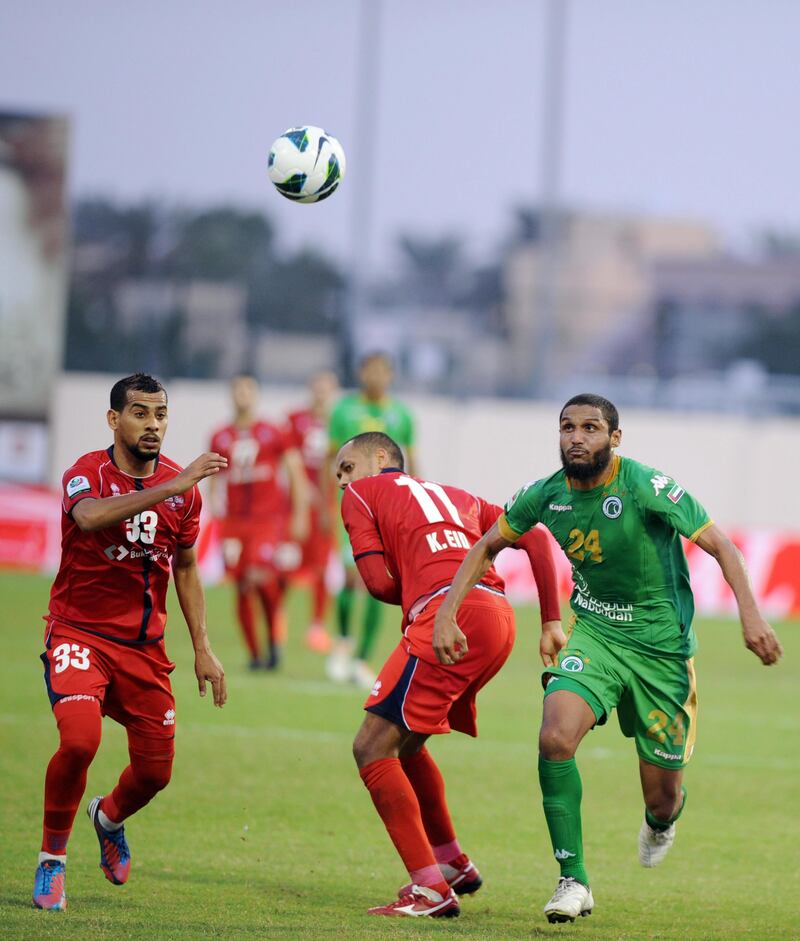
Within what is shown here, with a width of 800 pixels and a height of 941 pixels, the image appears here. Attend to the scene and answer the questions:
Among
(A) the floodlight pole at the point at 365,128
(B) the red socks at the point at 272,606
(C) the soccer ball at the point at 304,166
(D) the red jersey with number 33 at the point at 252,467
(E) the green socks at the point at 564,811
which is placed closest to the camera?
(E) the green socks at the point at 564,811

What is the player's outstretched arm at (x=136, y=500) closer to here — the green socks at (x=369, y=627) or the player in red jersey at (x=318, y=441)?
the green socks at (x=369, y=627)

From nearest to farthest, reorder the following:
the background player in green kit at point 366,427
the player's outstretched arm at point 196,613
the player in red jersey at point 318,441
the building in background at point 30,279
Answer: the player's outstretched arm at point 196,613 < the background player in green kit at point 366,427 < the player in red jersey at point 318,441 < the building in background at point 30,279

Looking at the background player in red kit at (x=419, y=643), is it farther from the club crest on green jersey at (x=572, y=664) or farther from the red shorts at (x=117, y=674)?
the red shorts at (x=117, y=674)

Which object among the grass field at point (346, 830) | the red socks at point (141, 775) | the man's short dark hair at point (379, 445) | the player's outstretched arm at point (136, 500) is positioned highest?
the man's short dark hair at point (379, 445)

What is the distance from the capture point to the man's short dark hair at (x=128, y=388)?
6.41 metres

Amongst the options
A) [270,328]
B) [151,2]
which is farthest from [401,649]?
[151,2]

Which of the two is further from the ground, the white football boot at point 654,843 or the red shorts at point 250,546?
the red shorts at point 250,546

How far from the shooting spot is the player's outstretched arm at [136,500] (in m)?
5.94

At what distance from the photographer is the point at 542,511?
21.3 feet

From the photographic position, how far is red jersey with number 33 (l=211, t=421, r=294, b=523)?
14.0 metres

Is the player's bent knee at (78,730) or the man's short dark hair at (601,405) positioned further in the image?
the man's short dark hair at (601,405)

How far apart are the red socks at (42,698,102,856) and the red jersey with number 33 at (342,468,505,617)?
4.20ft

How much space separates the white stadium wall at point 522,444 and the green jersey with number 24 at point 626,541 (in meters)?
18.5

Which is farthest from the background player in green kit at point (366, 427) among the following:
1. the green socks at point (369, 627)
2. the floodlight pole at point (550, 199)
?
the floodlight pole at point (550, 199)
